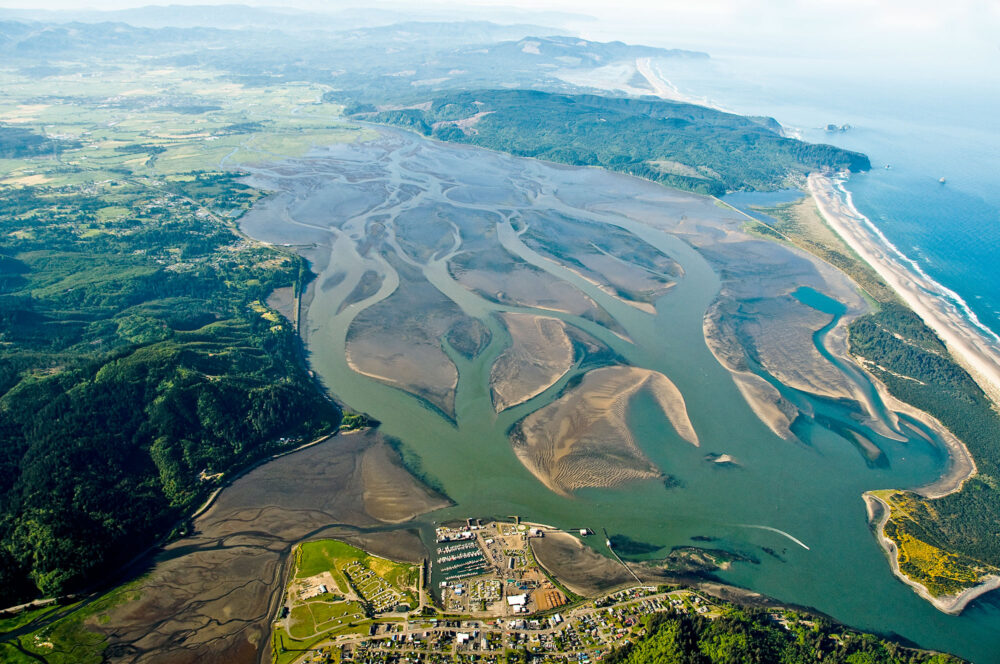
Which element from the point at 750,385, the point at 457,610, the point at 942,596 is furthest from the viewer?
the point at 750,385

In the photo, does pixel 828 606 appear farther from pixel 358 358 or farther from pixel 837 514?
pixel 358 358

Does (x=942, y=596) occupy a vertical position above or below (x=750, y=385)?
below

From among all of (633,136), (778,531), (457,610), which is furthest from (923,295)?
(633,136)

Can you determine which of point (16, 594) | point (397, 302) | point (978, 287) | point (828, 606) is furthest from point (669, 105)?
point (16, 594)

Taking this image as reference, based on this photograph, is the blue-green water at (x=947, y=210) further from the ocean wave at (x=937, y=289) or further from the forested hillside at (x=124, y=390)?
the forested hillside at (x=124, y=390)

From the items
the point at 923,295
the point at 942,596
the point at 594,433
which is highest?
the point at 923,295

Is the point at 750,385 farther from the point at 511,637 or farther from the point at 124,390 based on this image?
the point at 124,390

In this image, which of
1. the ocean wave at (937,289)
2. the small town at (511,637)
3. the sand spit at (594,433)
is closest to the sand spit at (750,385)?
the sand spit at (594,433)
